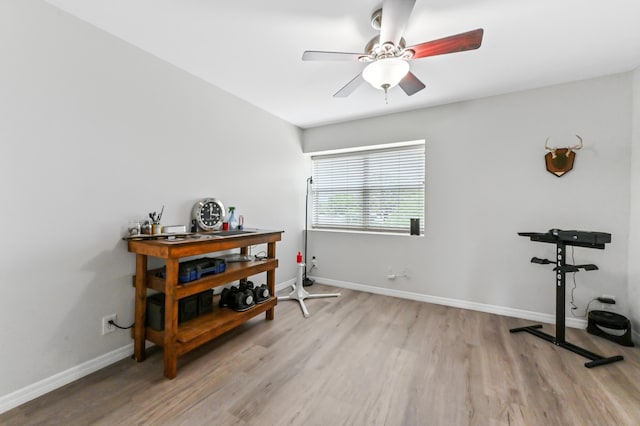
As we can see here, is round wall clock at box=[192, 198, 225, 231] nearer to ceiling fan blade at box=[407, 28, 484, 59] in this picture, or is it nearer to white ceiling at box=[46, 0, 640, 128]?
white ceiling at box=[46, 0, 640, 128]

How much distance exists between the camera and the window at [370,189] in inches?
137

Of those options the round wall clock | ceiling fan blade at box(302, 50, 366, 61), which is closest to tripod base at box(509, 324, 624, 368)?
ceiling fan blade at box(302, 50, 366, 61)

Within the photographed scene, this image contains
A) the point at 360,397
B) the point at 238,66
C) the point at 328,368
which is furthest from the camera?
the point at 238,66

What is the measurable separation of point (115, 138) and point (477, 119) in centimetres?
363

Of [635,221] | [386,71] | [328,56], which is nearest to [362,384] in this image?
[386,71]

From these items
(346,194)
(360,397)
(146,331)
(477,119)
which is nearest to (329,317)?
(360,397)

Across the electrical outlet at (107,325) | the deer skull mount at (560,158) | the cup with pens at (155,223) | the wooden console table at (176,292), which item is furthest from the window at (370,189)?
the electrical outlet at (107,325)

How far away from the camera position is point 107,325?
74.6 inches

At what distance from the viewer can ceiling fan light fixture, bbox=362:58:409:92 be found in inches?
64.7

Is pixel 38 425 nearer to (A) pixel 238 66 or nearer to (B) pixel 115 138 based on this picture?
(B) pixel 115 138

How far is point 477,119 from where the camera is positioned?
2.96 meters

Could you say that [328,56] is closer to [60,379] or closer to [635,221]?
[60,379]

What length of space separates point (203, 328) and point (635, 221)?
391 cm

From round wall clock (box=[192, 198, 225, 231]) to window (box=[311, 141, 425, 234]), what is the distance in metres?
1.90
